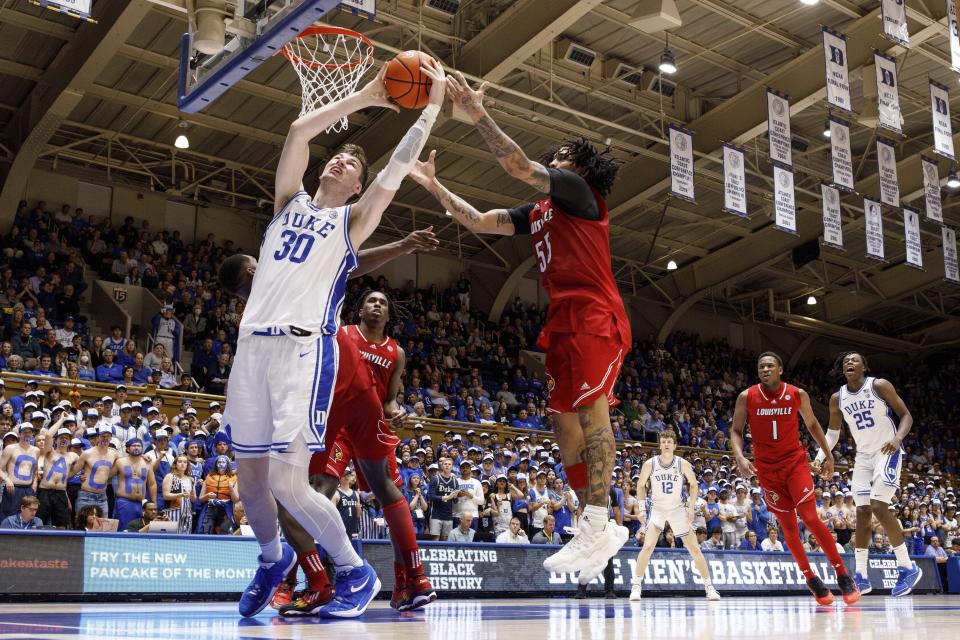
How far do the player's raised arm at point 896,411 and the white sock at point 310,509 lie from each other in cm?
638

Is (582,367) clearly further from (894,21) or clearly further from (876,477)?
(894,21)

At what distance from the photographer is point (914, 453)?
32.7 m

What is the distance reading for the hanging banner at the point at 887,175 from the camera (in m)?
20.2

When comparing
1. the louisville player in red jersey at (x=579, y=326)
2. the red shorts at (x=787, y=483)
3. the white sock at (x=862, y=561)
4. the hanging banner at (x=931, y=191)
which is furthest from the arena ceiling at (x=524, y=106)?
the louisville player in red jersey at (x=579, y=326)

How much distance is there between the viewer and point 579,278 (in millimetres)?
5305

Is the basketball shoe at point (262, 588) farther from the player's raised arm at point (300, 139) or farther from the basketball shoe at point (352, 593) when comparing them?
the player's raised arm at point (300, 139)

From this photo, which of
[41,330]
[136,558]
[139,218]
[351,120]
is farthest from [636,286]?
[136,558]

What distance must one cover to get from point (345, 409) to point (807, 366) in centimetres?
3570

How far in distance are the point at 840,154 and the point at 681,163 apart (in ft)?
10.1

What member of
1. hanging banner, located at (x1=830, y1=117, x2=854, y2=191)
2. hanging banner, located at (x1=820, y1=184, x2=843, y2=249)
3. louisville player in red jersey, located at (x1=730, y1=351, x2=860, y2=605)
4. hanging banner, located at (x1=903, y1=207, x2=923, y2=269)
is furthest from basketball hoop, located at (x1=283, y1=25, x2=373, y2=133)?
hanging banner, located at (x1=903, y1=207, x2=923, y2=269)

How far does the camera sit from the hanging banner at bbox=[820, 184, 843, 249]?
2072 centimetres

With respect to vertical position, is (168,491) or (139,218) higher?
(139,218)

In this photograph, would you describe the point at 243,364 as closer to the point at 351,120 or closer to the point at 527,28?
the point at 527,28

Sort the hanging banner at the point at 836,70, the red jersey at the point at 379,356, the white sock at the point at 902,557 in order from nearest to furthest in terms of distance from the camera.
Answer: the red jersey at the point at 379,356 → the white sock at the point at 902,557 → the hanging banner at the point at 836,70
